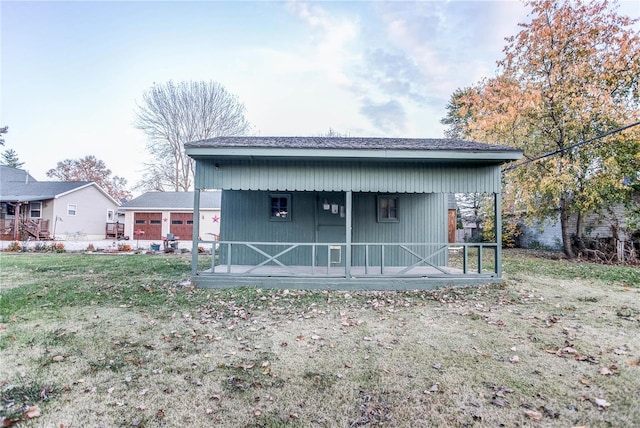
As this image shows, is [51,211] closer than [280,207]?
No

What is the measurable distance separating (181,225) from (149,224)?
2310 mm

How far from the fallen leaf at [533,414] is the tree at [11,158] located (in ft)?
197

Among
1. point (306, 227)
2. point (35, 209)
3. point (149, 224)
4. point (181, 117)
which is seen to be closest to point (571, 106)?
point (306, 227)

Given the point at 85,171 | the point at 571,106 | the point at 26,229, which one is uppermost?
the point at 85,171

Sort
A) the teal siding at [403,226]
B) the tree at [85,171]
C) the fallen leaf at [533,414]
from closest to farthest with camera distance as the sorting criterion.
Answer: the fallen leaf at [533,414] < the teal siding at [403,226] < the tree at [85,171]

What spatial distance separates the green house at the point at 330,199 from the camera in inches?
283

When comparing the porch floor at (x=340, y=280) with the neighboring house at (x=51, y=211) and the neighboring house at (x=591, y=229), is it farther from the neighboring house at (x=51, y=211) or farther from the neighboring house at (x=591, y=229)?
the neighboring house at (x=51, y=211)

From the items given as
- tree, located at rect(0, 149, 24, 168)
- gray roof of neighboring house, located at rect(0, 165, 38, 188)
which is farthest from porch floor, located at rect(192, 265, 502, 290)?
tree, located at rect(0, 149, 24, 168)

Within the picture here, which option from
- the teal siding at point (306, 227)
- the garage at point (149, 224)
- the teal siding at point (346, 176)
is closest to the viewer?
the teal siding at point (346, 176)

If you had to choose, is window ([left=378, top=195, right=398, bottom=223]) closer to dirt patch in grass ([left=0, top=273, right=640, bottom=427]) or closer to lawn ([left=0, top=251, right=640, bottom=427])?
lawn ([left=0, top=251, right=640, bottom=427])

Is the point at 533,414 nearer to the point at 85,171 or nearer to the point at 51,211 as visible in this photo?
the point at 51,211

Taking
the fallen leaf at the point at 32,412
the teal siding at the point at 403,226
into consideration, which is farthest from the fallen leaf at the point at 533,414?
the teal siding at the point at 403,226

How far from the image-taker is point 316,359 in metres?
3.78

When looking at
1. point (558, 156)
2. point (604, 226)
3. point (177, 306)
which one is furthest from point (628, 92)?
point (177, 306)
